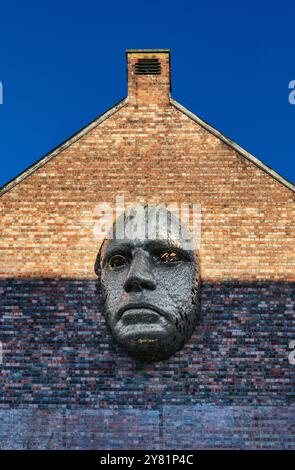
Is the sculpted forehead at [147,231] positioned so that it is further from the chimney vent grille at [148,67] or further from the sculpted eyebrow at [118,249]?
the chimney vent grille at [148,67]

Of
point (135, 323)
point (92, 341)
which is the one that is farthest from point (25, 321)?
point (135, 323)

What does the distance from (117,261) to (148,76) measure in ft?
11.4

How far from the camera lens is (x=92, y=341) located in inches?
408

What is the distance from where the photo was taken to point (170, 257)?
10.5m

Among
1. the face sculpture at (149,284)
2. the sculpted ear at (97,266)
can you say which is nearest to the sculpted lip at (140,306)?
the face sculpture at (149,284)

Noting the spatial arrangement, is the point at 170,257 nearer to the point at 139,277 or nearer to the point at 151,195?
the point at 139,277

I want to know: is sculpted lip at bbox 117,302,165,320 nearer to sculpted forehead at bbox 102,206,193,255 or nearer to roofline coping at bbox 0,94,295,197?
sculpted forehead at bbox 102,206,193,255

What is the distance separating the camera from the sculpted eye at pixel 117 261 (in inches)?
415

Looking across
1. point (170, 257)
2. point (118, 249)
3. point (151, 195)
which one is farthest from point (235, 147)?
point (118, 249)

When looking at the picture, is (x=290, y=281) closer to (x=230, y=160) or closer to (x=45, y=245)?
(x=230, y=160)

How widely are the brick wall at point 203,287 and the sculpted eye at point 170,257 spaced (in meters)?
0.47

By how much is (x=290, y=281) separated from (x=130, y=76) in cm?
445

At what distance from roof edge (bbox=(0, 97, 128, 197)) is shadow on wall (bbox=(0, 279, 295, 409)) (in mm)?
1726

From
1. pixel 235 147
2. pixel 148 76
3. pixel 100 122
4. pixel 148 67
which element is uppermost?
pixel 148 67
